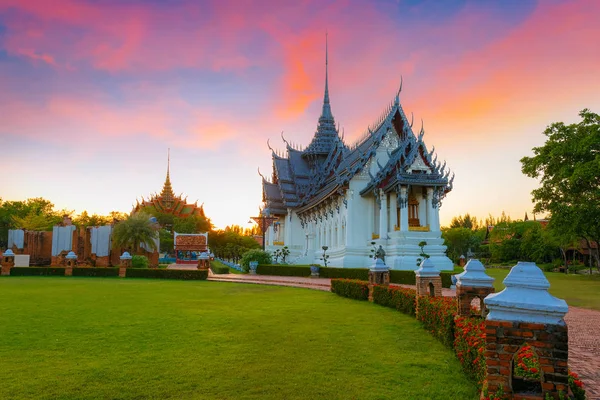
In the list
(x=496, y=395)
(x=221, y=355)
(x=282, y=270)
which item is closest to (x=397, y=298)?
(x=221, y=355)

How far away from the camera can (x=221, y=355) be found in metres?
6.53

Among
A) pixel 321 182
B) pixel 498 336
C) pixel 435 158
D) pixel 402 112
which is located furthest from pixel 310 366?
pixel 321 182

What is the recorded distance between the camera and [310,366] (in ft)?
19.8

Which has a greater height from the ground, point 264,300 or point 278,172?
point 278,172

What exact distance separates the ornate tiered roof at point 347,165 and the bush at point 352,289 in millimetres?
10720

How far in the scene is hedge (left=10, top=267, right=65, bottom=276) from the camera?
1115 inches

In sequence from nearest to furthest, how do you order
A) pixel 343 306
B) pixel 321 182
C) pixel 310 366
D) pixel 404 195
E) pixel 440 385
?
1. pixel 440 385
2. pixel 310 366
3. pixel 343 306
4. pixel 404 195
5. pixel 321 182

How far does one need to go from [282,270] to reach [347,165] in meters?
8.98

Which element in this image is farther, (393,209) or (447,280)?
(393,209)

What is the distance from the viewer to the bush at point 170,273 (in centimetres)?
2550

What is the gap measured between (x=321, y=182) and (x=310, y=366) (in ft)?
107

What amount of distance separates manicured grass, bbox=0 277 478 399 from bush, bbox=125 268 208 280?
1421cm

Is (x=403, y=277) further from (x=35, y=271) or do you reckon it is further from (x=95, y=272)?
(x=35, y=271)

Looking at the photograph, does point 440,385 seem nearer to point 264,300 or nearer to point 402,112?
point 264,300
